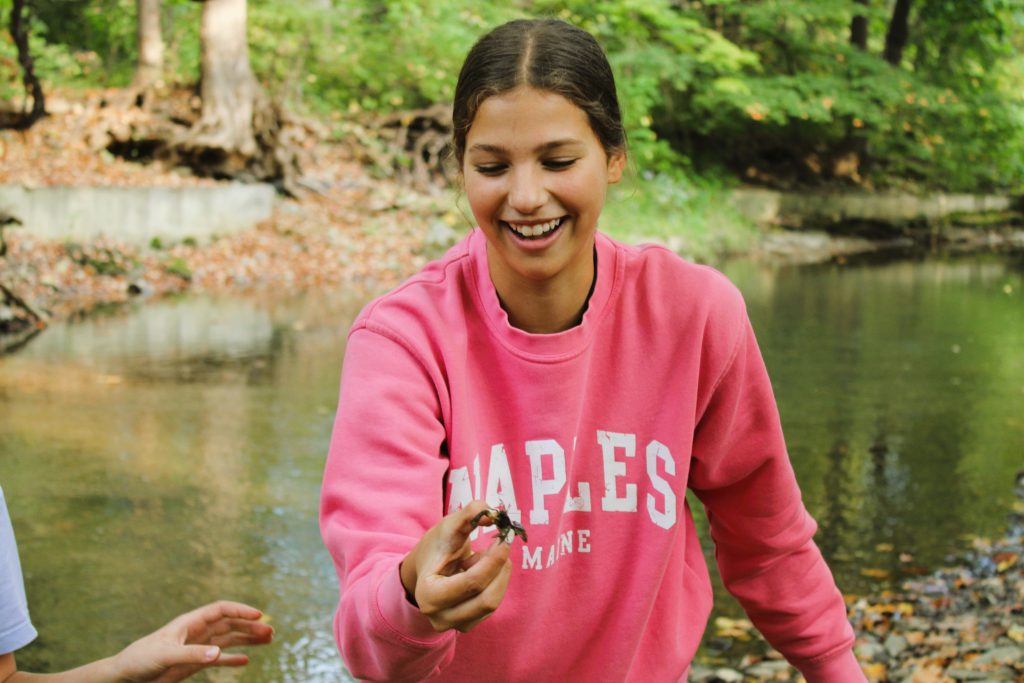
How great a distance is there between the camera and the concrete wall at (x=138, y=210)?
12.3m

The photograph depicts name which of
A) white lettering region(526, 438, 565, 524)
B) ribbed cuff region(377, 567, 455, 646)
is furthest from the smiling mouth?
ribbed cuff region(377, 567, 455, 646)

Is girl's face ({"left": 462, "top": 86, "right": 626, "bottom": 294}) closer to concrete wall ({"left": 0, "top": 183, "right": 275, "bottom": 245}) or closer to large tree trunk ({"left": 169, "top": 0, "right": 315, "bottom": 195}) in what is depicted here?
concrete wall ({"left": 0, "top": 183, "right": 275, "bottom": 245})

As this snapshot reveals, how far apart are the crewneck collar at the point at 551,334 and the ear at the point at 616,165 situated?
0.46 ft

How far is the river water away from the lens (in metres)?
4.58

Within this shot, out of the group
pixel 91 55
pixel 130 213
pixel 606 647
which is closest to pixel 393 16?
pixel 91 55

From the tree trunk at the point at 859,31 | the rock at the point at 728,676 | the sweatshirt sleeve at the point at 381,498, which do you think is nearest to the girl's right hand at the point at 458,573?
the sweatshirt sleeve at the point at 381,498

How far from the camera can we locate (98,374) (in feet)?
26.7

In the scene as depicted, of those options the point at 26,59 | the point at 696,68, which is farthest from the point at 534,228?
the point at 696,68

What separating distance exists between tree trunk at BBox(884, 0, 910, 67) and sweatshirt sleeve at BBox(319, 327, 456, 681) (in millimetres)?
21255

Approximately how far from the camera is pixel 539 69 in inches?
78.2

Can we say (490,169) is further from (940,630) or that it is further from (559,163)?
(940,630)

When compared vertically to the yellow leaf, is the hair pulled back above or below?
above

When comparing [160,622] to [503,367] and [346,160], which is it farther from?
[346,160]

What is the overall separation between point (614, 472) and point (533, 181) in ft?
1.78
